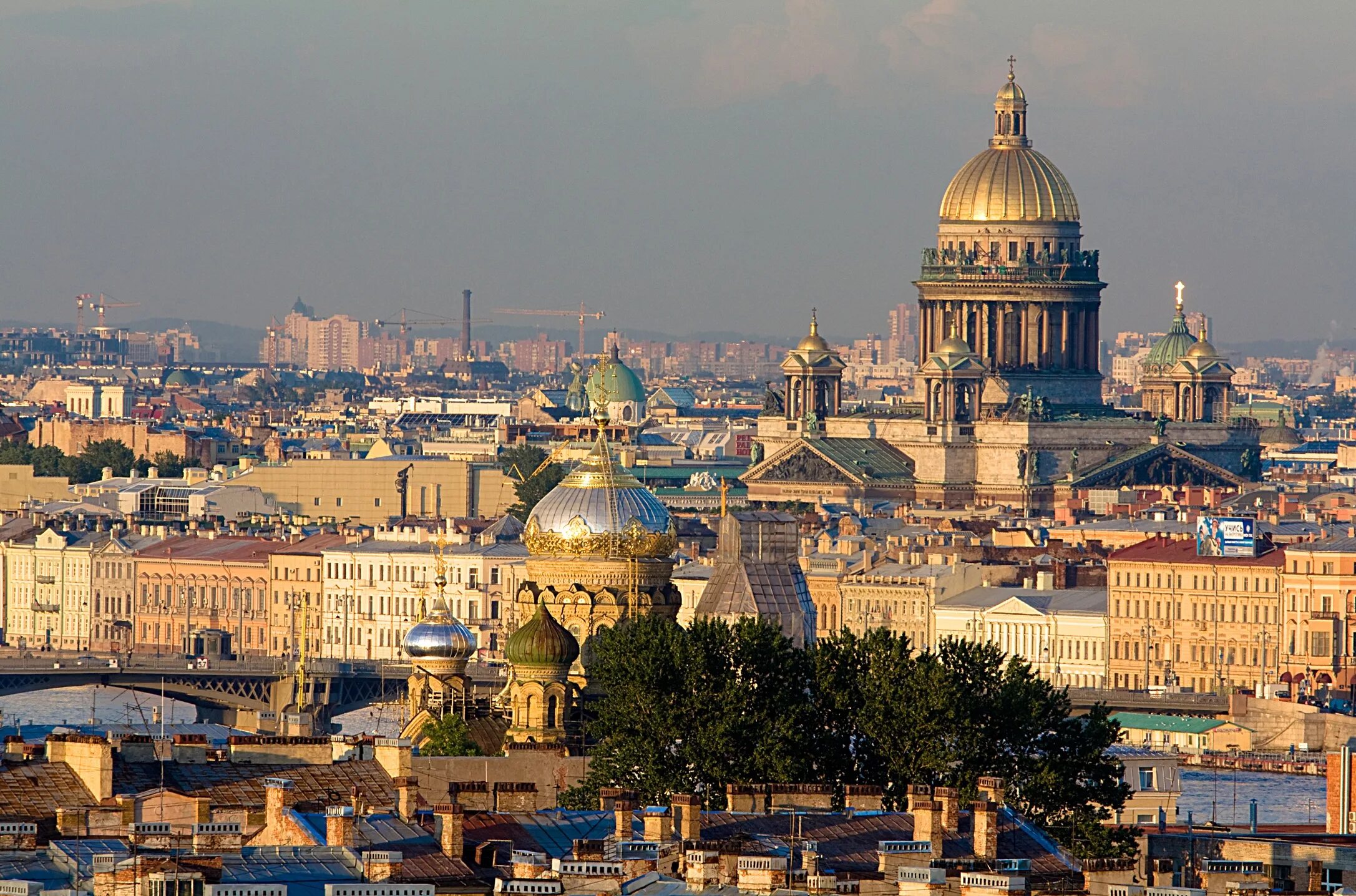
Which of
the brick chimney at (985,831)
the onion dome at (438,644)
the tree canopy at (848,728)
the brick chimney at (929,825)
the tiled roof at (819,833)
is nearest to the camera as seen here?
the brick chimney at (929,825)

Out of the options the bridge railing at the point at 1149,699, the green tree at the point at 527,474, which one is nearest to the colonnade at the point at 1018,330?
the green tree at the point at 527,474

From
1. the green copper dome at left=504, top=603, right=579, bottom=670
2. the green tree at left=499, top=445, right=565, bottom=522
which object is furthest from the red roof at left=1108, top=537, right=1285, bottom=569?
the green copper dome at left=504, top=603, right=579, bottom=670

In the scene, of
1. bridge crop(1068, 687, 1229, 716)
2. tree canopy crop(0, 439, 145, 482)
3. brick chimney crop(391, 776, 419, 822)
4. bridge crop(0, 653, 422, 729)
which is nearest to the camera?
brick chimney crop(391, 776, 419, 822)

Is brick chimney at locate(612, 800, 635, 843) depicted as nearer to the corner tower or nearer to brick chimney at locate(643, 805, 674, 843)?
brick chimney at locate(643, 805, 674, 843)

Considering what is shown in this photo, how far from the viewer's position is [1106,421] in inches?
5782

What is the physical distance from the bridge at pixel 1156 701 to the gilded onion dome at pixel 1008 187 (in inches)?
2020

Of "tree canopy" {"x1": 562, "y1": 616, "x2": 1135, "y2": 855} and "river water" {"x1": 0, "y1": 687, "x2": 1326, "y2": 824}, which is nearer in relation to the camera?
"tree canopy" {"x1": 562, "y1": 616, "x2": 1135, "y2": 855}

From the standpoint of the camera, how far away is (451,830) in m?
33.3

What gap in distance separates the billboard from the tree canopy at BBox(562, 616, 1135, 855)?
60638 millimetres

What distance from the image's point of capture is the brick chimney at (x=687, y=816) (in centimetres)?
3431

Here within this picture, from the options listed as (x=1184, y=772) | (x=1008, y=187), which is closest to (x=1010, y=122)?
(x=1008, y=187)

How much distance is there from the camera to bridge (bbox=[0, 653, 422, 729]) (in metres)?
91.9

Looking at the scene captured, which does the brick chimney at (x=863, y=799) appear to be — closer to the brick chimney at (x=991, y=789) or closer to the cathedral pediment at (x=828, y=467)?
the brick chimney at (x=991, y=789)

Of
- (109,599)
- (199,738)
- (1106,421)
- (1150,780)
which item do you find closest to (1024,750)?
(199,738)
